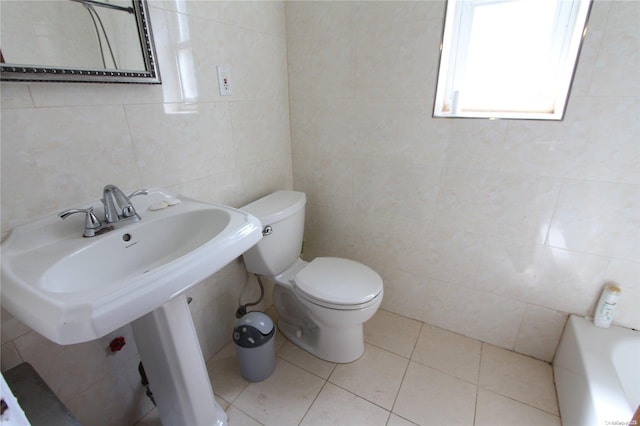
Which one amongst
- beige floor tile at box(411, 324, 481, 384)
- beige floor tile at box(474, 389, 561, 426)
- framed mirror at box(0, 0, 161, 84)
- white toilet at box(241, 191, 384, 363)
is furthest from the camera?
beige floor tile at box(411, 324, 481, 384)

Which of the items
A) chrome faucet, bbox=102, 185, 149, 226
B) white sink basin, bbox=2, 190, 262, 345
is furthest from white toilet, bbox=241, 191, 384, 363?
chrome faucet, bbox=102, 185, 149, 226

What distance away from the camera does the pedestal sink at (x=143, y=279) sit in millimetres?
567

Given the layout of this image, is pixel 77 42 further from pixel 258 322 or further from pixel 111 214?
pixel 258 322

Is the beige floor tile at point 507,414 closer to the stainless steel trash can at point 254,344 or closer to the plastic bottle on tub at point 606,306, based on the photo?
the plastic bottle on tub at point 606,306

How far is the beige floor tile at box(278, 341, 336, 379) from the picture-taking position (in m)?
1.45

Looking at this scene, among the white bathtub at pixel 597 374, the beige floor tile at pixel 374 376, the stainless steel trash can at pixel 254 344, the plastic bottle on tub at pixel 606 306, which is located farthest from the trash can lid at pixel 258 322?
the plastic bottle on tub at pixel 606 306

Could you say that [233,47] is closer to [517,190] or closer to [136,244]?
[136,244]

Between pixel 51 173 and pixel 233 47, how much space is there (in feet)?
2.74

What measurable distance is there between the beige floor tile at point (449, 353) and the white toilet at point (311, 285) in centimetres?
33

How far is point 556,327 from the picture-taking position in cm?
138

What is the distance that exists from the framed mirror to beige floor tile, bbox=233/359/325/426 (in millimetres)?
1307

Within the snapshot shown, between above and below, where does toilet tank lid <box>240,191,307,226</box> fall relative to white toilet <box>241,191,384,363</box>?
above

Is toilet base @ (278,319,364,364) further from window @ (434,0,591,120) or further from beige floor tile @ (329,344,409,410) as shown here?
window @ (434,0,591,120)

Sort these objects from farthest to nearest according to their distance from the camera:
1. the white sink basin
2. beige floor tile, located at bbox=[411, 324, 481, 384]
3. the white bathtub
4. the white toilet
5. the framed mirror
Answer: beige floor tile, located at bbox=[411, 324, 481, 384], the white toilet, the white bathtub, the framed mirror, the white sink basin
